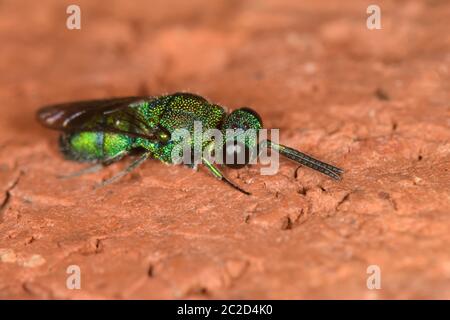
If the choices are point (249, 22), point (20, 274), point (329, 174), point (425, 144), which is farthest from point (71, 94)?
point (425, 144)

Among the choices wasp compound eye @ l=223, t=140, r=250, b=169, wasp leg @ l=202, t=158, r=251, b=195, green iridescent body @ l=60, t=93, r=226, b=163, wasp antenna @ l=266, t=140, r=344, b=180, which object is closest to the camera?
wasp antenna @ l=266, t=140, r=344, b=180

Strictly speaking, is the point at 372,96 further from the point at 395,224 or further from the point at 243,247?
the point at 243,247

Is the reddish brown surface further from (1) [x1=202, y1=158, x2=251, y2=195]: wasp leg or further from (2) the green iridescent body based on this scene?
(2) the green iridescent body

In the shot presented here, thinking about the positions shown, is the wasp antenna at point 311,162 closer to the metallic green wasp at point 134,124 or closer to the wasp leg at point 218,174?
the metallic green wasp at point 134,124

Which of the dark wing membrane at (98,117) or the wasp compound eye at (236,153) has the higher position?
the dark wing membrane at (98,117)

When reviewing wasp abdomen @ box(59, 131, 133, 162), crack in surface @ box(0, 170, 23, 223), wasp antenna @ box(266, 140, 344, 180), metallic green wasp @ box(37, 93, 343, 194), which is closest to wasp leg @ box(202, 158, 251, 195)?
metallic green wasp @ box(37, 93, 343, 194)

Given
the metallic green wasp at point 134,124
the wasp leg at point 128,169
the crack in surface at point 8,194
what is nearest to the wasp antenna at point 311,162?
the metallic green wasp at point 134,124

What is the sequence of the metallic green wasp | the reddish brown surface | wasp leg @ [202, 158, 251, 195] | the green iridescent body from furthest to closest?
1. the green iridescent body
2. the metallic green wasp
3. wasp leg @ [202, 158, 251, 195]
4. the reddish brown surface
